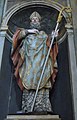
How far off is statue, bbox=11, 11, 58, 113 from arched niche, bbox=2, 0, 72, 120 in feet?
0.56

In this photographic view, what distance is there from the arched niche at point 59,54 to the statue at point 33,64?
169 mm

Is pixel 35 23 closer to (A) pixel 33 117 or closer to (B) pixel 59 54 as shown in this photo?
(B) pixel 59 54

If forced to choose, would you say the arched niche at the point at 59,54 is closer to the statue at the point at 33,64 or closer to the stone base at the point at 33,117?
the statue at the point at 33,64

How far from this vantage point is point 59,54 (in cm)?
418

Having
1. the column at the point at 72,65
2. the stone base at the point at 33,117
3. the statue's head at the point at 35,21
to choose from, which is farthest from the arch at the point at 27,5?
the stone base at the point at 33,117

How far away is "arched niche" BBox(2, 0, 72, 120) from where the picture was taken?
3.73m

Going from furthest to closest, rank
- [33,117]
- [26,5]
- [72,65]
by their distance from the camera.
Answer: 1. [26,5]
2. [72,65]
3. [33,117]

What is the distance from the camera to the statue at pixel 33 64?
3510mm

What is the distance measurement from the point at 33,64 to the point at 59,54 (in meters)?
0.69

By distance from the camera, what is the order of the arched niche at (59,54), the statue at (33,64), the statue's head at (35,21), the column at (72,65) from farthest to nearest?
the statue's head at (35,21) → the arched niche at (59,54) → the statue at (33,64) → the column at (72,65)

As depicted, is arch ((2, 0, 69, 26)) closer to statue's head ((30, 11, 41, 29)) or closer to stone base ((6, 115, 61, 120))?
statue's head ((30, 11, 41, 29))

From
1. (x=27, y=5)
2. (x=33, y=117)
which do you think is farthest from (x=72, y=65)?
(x=27, y=5)

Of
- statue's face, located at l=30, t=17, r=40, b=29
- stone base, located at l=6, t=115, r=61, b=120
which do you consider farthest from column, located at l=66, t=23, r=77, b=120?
statue's face, located at l=30, t=17, r=40, b=29

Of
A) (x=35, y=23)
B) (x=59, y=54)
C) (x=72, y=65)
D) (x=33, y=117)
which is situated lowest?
(x=33, y=117)
